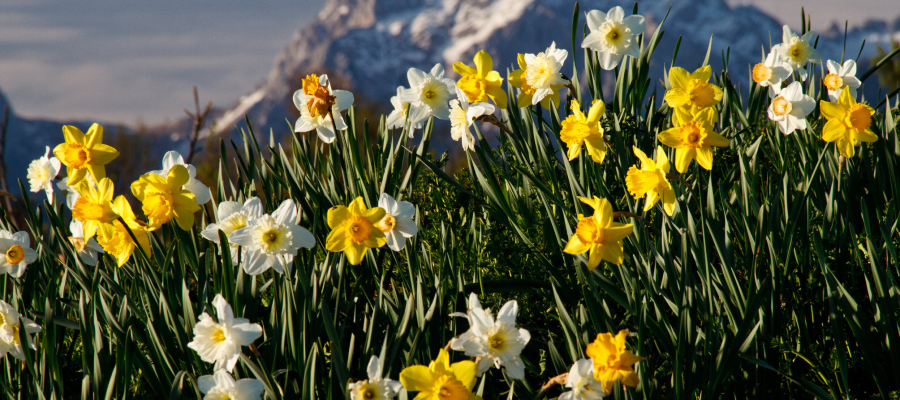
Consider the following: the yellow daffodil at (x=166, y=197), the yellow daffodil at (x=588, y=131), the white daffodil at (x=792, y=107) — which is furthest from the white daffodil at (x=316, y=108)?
the white daffodil at (x=792, y=107)

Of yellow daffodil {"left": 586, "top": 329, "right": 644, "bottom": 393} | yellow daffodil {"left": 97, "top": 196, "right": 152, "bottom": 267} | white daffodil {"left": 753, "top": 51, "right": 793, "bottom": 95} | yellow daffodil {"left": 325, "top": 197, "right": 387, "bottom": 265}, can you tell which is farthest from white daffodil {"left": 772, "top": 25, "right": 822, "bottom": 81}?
yellow daffodil {"left": 97, "top": 196, "right": 152, "bottom": 267}

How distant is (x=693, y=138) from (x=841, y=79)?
85 centimetres

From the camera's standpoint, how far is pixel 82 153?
1.41m

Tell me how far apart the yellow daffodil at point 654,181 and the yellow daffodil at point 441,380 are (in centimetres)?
59

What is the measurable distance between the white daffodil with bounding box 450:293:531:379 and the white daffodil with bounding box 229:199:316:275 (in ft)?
1.25

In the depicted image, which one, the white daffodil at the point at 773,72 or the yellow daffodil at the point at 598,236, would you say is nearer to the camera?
the yellow daffodil at the point at 598,236

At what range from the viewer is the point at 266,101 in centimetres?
15500

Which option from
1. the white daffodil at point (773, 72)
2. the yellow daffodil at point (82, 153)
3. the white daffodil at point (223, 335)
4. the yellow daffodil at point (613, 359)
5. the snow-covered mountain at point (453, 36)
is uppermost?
the yellow daffodil at point (82, 153)

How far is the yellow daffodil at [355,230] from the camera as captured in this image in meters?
1.14

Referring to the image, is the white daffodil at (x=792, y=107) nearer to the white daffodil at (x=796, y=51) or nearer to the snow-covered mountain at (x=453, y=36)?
the white daffodil at (x=796, y=51)

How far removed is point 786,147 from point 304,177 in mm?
1479

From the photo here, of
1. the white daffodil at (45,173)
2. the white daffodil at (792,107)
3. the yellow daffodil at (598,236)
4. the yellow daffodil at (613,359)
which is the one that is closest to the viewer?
the yellow daffodil at (613,359)

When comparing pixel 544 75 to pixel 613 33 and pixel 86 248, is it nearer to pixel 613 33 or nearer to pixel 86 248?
pixel 613 33

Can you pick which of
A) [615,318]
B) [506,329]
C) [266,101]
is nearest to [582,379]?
[506,329]
